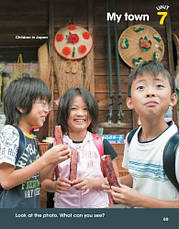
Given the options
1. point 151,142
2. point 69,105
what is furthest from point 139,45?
point 151,142

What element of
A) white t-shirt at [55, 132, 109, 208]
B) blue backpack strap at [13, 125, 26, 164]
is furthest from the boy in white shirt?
blue backpack strap at [13, 125, 26, 164]

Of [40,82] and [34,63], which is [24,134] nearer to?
[40,82]

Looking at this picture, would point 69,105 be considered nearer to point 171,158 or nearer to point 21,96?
point 21,96

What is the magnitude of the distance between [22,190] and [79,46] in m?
2.18

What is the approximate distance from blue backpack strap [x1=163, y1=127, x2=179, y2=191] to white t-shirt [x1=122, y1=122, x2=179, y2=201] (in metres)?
0.01

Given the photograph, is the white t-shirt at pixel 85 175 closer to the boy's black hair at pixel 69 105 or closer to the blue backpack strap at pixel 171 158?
the boy's black hair at pixel 69 105

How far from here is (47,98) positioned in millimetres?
1060

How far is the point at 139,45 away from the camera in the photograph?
110 inches

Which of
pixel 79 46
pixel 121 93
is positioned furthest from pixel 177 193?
pixel 79 46

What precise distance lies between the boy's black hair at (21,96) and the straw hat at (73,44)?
1.77 metres

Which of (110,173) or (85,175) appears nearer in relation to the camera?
(110,173)

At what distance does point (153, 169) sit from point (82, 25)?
2.57 m

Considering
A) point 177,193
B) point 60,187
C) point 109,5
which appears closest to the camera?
point 177,193

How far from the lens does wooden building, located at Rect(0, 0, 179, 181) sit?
110 inches
